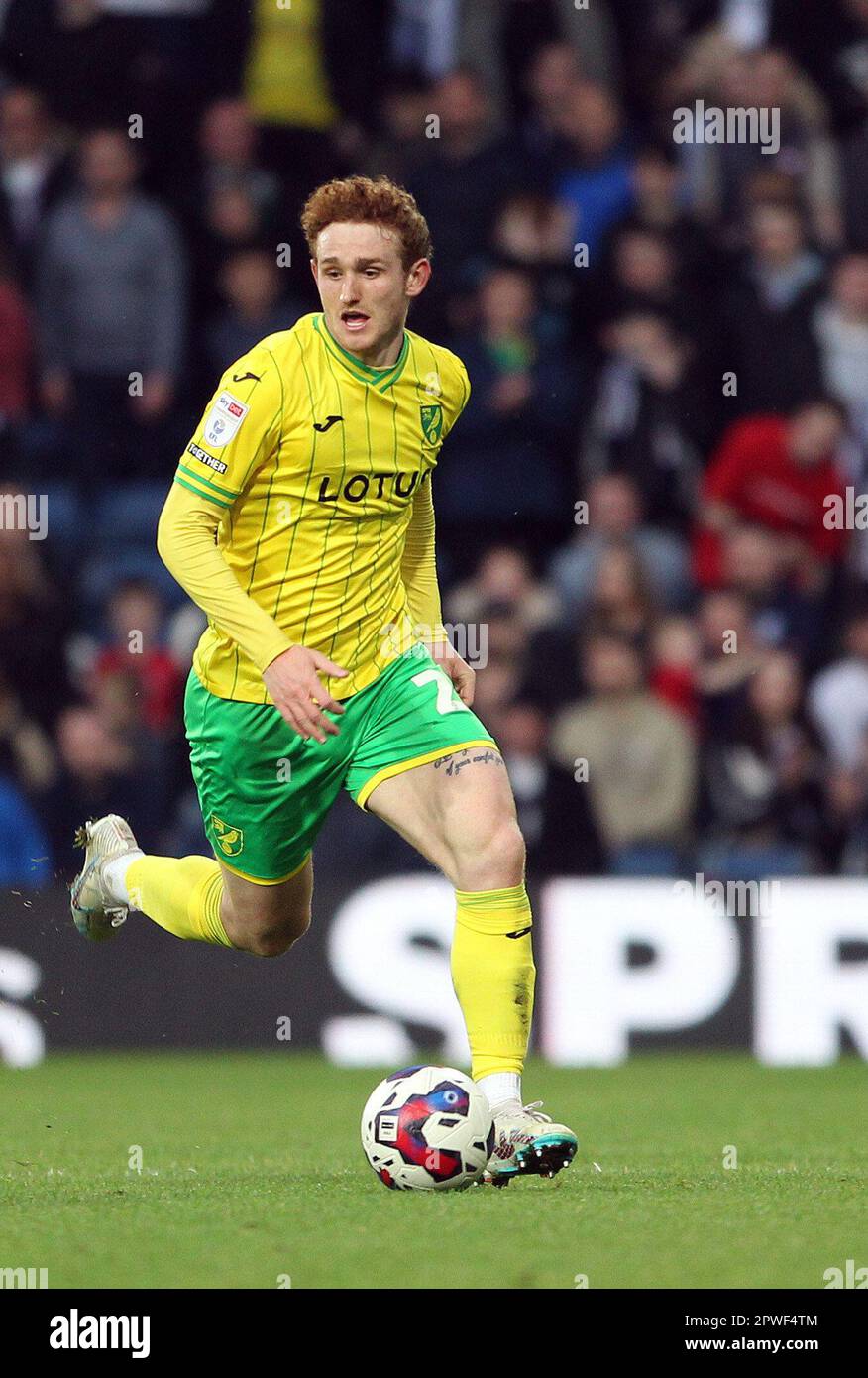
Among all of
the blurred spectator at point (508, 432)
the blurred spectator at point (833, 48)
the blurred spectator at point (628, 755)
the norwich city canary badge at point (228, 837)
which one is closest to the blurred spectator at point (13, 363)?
the blurred spectator at point (508, 432)

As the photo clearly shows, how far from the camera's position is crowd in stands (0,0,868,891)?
428 inches

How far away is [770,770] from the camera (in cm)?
1094

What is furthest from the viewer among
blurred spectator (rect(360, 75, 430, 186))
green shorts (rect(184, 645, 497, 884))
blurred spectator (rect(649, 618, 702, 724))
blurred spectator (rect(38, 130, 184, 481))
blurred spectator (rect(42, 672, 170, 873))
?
blurred spectator (rect(360, 75, 430, 186))

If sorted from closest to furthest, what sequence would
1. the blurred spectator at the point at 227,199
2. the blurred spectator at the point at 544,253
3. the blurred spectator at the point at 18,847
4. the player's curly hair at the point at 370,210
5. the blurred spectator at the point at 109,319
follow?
1. the player's curly hair at the point at 370,210
2. the blurred spectator at the point at 18,847
3. the blurred spectator at the point at 109,319
4. the blurred spectator at the point at 544,253
5. the blurred spectator at the point at 227,199

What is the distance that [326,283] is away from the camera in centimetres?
579

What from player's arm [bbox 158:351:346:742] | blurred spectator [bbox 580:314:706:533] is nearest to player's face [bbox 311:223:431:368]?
player's arm [bbox 158:351:346:742]

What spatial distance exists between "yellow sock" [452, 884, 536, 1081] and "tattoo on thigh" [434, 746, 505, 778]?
30 centimetres

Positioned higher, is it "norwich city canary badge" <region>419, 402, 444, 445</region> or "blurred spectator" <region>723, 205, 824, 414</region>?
"blurred spectator" <region>723, 205, 824, 414</region>

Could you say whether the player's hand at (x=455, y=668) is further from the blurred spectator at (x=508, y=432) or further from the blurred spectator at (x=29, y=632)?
the blurred spectator at (x=508, y=432)

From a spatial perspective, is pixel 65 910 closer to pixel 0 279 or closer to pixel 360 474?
pixel 0 279

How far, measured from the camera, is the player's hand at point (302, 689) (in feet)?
17.9

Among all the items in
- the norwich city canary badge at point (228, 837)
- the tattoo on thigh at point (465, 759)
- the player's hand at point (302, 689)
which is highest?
the player's hand at point (302, 689)

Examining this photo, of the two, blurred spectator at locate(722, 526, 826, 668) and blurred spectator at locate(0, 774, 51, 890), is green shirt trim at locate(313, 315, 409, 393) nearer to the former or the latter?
blurred spectator at locate(0, 774, 51, 890)

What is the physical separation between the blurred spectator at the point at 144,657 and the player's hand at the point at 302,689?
5.34 m
